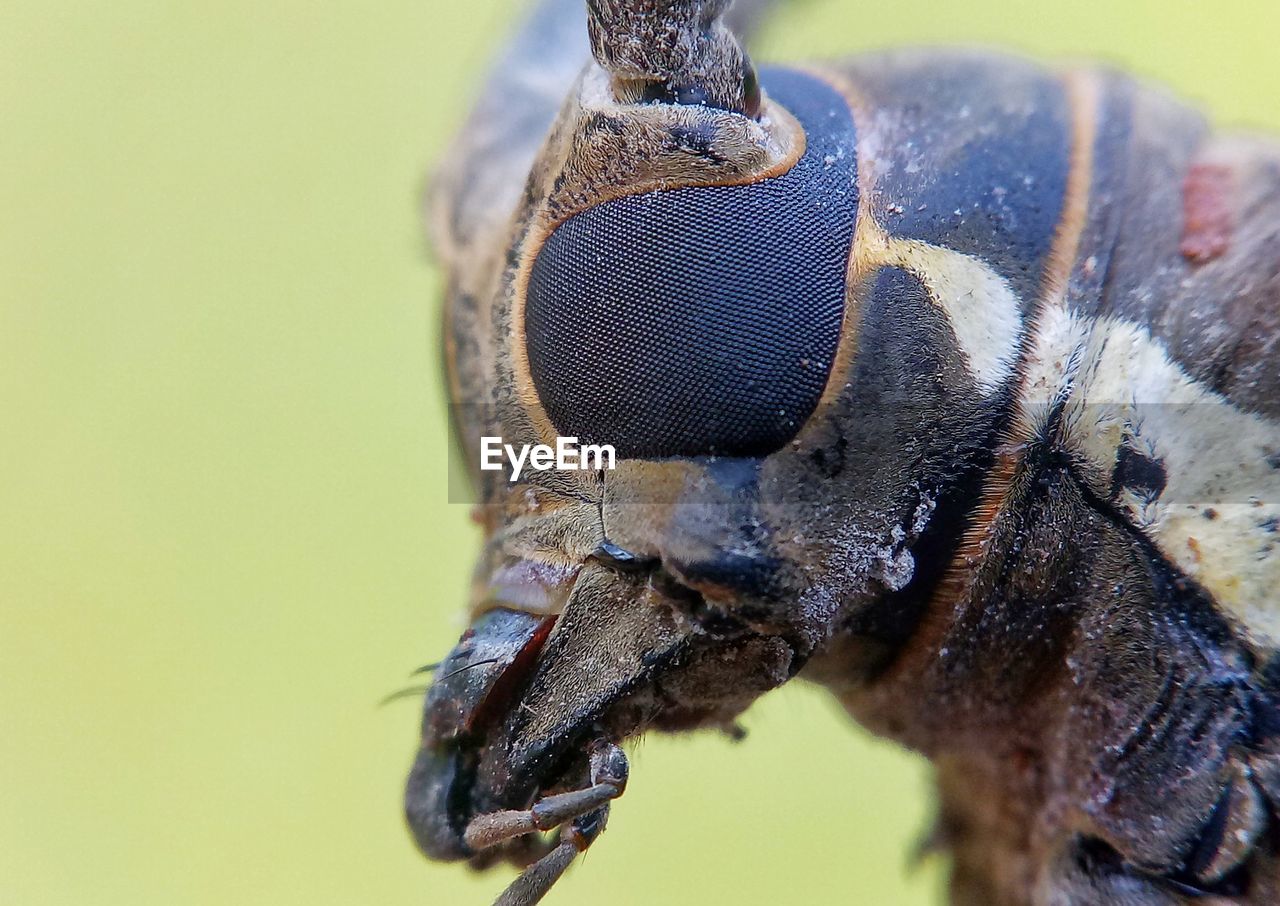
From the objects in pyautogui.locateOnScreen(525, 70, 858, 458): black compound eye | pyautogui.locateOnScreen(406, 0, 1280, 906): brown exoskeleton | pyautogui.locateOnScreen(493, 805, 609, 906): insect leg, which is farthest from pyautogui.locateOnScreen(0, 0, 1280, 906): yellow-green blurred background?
pyautogui.locateOnScreen(525, 70, 858, 458): black compound eye

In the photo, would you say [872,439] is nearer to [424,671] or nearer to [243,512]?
[424,671]

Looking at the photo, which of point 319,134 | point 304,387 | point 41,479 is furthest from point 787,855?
point 319,134

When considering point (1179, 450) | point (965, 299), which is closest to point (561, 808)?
point (965, 299)

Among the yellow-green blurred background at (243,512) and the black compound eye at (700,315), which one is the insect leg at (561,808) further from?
the yellow-green blurred background at (243,512)

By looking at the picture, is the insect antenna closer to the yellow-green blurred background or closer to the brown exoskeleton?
the brown exoskeleton

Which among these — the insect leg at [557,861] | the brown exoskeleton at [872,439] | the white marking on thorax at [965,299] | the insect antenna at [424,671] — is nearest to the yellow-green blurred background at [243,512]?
the insect antenna at [424,671]
